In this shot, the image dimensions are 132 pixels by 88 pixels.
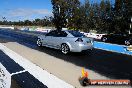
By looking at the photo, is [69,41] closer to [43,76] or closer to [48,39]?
[48,39]

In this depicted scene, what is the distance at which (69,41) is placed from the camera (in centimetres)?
1501

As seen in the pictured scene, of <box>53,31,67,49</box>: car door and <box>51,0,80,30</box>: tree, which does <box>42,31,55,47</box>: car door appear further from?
<box>51,0,80,30</box>: tree

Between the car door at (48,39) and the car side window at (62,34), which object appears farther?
the car door at (48,39)

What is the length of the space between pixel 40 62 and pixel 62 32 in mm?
3999

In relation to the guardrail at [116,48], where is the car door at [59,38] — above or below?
above

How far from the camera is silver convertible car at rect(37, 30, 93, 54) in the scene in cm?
1463

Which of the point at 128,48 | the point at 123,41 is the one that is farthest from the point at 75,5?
the point at 128,48

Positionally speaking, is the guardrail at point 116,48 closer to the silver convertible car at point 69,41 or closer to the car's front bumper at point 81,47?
the silver convertible car at point 69,41

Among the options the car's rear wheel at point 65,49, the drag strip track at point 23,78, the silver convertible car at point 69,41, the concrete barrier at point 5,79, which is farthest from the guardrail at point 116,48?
the concrete barrier at point 5,79

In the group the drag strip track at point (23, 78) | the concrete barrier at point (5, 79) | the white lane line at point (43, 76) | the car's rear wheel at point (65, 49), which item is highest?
the concrete barrier at point (5, 79)

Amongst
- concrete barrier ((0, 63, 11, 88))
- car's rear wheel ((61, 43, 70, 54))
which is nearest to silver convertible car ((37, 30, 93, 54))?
car's rear wheel ((61, 43, 70, 54))

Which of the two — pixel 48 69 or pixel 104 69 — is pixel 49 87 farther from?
pixel 104 69

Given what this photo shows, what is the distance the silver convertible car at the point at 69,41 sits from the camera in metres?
14.6

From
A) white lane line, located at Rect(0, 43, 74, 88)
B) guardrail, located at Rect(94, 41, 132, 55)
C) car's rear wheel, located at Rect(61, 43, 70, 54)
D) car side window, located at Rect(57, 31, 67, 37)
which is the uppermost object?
car side window, located at Rect(57, 31, 67, 37)
